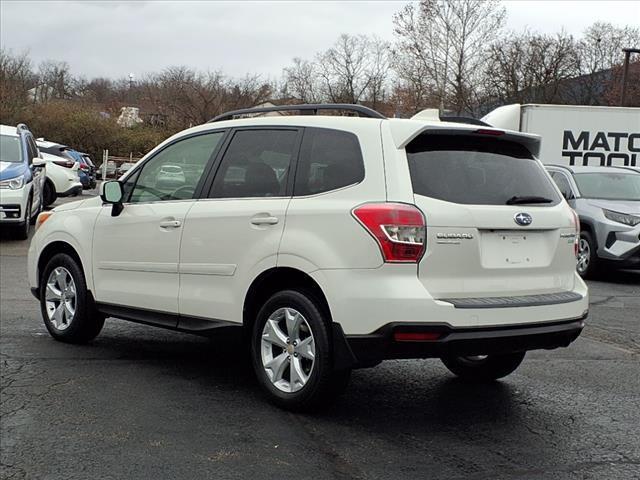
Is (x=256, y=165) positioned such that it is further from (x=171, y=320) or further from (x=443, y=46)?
(x=443, y=46)

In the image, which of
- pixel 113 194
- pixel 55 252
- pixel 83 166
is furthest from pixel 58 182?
pixel 113 194

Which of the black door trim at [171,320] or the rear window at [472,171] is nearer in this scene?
the rear window at [472,171]

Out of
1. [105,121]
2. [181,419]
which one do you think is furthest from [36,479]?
[105,121]

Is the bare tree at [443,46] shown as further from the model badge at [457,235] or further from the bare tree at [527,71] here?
the model badge at [457,235]

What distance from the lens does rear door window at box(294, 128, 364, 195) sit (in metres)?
4.48

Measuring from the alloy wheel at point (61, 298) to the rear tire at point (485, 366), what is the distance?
2.95 meters

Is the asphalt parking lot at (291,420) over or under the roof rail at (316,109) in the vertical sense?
under

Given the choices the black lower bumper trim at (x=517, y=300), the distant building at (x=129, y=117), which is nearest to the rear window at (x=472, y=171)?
the black lower bumper trim at (x=517, y=300)

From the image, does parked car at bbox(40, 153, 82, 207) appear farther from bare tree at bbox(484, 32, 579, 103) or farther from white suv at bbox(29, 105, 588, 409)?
bare tree at bbox(484, 32, 579, 103)

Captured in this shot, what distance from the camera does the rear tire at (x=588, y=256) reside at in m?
11.3

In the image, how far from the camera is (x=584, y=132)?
17562 mm

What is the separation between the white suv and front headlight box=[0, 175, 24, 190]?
795 cm

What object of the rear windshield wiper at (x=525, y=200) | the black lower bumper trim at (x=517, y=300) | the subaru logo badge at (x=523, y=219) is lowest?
the black lower bumper trim at (x=517, y=300)

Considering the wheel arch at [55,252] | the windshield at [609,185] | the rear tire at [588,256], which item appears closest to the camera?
the wheel arch at [55,252]
